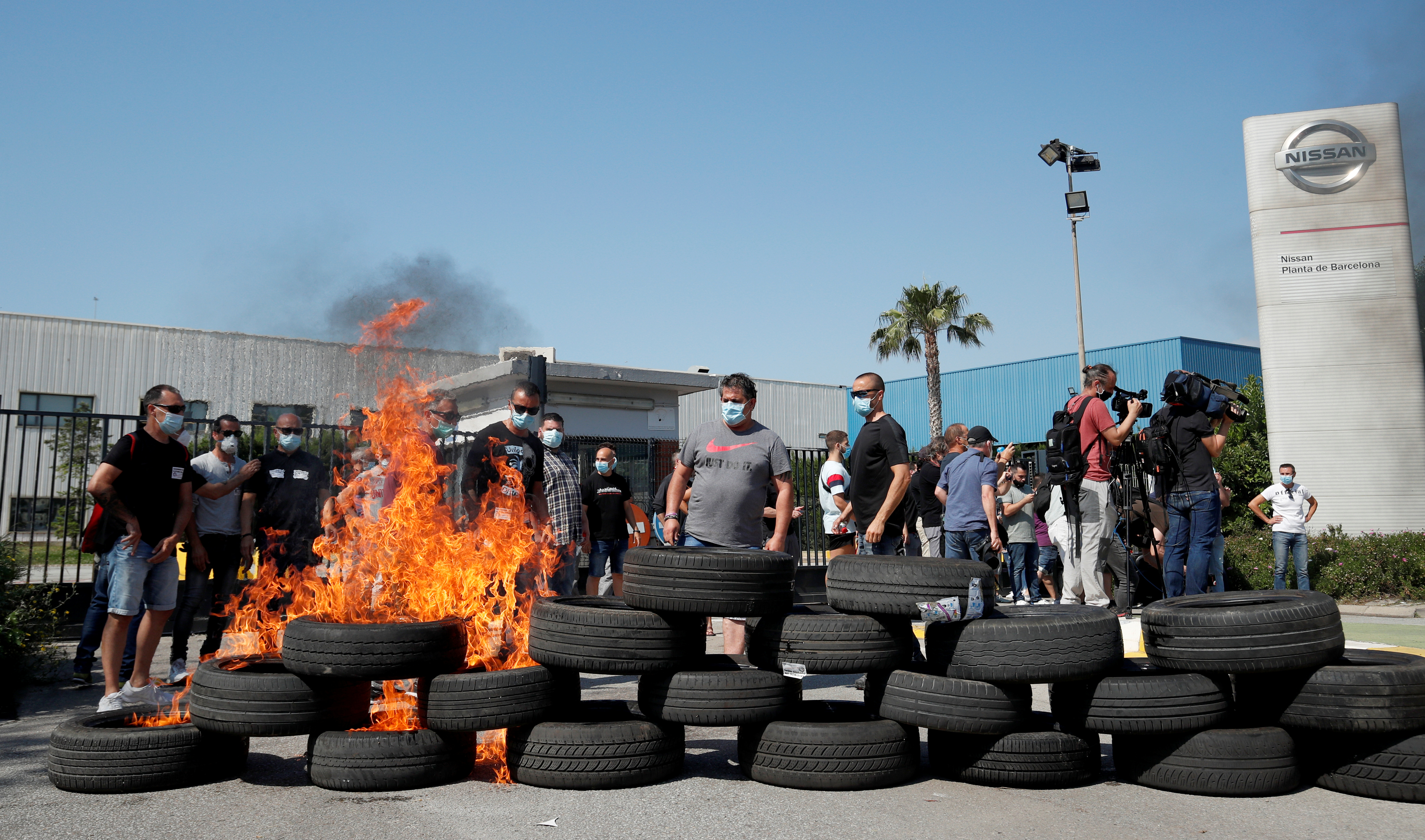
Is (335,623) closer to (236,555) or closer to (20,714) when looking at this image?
(20,714)

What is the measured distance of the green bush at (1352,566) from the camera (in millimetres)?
13414

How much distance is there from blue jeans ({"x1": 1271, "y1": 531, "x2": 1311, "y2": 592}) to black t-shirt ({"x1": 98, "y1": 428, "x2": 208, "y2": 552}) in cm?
1241

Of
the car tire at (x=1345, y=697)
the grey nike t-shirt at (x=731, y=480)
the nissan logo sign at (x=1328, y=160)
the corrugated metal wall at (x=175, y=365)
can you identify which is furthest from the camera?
the corrugated metal wall at (x=175, y=365)

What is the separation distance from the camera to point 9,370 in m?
30.4

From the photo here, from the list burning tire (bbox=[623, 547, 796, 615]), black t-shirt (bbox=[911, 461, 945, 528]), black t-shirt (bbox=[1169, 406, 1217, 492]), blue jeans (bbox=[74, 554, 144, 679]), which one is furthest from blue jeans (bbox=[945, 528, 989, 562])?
blue jeans (bbox=[74, 554, 144, 679])

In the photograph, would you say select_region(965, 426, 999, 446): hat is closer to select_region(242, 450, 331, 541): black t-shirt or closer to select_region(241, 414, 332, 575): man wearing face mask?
select_region(241, 414, 332, 575): man wearing face mask

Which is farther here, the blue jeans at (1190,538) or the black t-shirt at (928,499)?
the black t-shirt at (928,499)

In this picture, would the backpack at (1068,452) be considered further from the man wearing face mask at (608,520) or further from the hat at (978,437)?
the man wearing face mask at (608,520)

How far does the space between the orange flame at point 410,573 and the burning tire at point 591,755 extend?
9.6 inches

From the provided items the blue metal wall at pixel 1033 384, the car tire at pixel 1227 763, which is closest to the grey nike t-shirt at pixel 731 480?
the car tire at pixel 1227 763

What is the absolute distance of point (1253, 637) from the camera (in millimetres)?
4289

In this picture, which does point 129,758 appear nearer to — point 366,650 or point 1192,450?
point 366,650

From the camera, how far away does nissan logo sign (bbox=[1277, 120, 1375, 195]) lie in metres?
16.8

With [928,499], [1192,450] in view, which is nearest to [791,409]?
[928,499]
